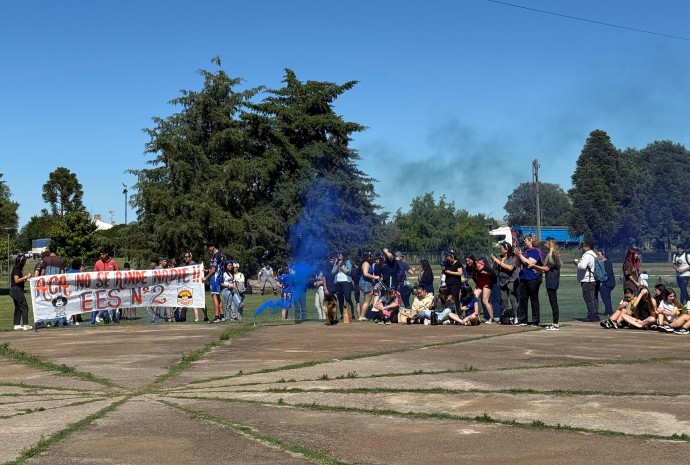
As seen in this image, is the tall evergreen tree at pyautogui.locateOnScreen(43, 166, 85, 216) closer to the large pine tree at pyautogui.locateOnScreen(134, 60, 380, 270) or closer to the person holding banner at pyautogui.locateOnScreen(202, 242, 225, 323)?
the large pine tree at pyautogui.locateOnScreen(134, 60, 380, 270)

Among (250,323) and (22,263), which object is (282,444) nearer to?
(250,323)

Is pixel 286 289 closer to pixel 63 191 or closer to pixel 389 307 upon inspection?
pixel 389 307

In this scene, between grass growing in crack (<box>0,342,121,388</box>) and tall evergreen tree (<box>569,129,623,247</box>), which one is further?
tall evergreen tree (<box>569,129,623,247</box>)

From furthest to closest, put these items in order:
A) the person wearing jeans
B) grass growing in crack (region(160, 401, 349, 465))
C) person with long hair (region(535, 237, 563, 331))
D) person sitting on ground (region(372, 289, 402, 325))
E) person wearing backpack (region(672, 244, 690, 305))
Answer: person wearing backpack (region(672, 244, 690, 305))
the person wearing jeans
person sitting on ground (region(372, 289, 402, 325))
person with long hair (region(535, 237, 563, 331))
grass growing in crack (region(160, 401, 349, 465))

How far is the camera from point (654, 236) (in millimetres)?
97125

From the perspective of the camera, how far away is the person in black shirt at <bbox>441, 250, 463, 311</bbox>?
2161cm

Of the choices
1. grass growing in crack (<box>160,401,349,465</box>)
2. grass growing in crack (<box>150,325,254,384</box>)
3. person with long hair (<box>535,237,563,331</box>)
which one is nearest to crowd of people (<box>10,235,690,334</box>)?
person with long hair (<box>535,237,563,331</box>)

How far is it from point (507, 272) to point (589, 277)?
206 cm

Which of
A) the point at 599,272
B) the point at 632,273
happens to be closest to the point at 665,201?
the point at 632,273

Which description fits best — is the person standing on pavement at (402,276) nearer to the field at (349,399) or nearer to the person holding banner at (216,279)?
the person holding banner at (216,279)

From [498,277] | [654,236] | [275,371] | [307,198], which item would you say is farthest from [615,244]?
[275,371]

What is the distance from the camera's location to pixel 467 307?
69.1 feet

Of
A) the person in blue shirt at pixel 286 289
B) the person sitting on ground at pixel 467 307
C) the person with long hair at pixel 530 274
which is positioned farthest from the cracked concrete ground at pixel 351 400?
the person in blue shirt at pixel 286 289

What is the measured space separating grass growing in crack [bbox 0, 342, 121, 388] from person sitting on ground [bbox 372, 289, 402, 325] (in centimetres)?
841
